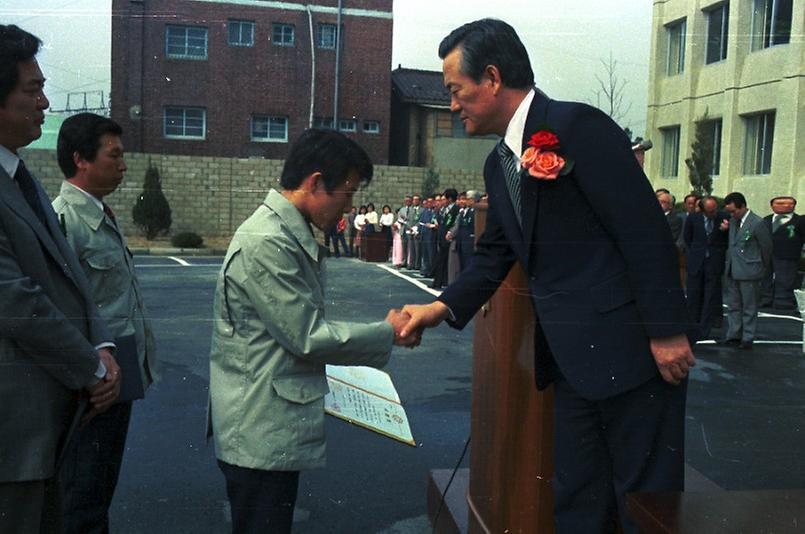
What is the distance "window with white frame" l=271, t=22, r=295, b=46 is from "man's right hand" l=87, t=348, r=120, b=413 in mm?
863

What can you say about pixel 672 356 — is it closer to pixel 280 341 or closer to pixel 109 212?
pixel 280 341

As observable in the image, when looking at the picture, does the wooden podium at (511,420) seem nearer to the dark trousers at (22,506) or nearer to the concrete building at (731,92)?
the concrete building at (731,92)

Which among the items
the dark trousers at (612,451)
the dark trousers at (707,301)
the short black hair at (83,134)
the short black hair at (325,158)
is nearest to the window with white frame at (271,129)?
the short black hair at (325,158)

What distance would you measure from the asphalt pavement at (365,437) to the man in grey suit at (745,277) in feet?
3.43

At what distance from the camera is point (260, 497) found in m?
1.76

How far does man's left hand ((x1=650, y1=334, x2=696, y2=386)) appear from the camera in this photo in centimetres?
159

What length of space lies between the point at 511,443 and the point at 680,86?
3.44ft

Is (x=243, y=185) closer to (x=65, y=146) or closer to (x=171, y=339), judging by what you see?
(x=65, y=146)

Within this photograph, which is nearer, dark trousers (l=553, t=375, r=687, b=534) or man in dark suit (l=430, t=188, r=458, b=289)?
dark trousers (l=553, t=375, r=687, b=534)

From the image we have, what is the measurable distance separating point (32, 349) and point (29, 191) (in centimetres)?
37

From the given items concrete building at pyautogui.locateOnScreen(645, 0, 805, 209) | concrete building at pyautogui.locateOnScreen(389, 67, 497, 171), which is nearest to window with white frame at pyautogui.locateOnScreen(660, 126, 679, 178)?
concrete building at pyautogui.locateOnScreen(645, 0, 805, 209)

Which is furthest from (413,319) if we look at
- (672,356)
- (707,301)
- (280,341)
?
(707,301)

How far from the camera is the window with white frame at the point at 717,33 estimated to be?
191 centimetres

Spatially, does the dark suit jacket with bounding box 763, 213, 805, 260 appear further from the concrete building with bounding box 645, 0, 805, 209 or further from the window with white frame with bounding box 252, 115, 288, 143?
the window with white frame with bounding box 252, 115, 288, 143
